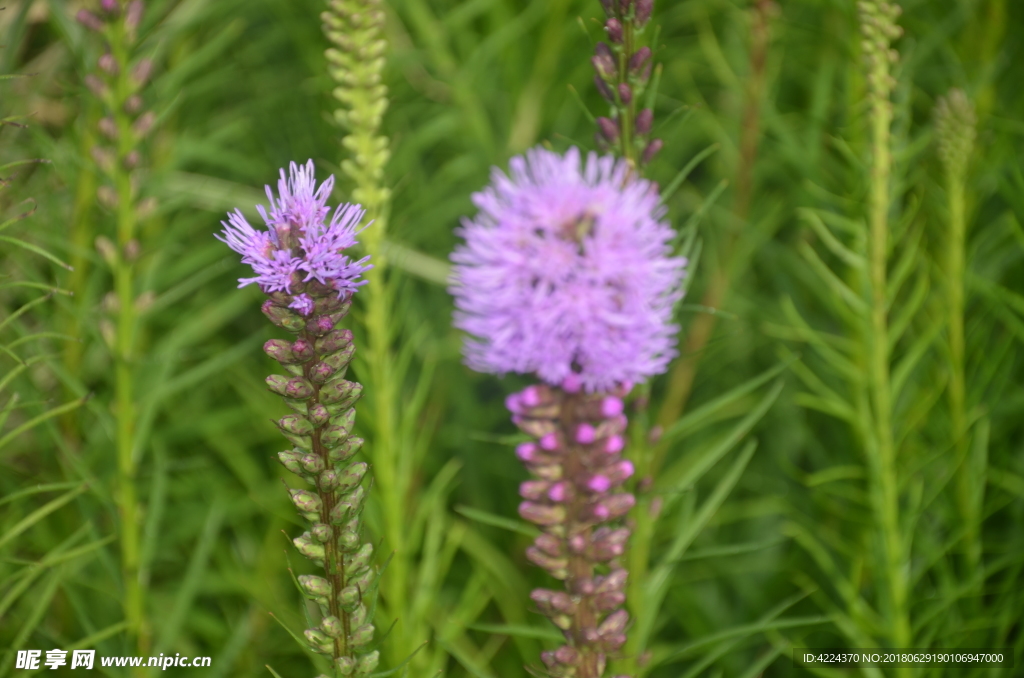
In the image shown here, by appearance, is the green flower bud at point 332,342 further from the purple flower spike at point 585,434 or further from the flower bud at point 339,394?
the purple flower spike at point 585,434

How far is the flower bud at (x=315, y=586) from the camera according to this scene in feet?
2.11

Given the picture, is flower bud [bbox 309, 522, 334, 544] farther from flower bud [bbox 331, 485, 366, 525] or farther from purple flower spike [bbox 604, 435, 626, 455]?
purple flower spike [bbox 604, 435, 626, 455]

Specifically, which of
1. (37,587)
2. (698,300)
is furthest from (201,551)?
(698,300)

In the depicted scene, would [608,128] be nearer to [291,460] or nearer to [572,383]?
[572,383]

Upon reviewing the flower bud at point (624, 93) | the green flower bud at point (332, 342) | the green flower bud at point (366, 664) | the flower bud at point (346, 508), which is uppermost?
the flower bud at point (624, 93)

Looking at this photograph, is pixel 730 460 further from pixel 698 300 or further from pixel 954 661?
pixel 954 661

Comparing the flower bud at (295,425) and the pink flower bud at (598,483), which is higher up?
the flower bud at (295,425)

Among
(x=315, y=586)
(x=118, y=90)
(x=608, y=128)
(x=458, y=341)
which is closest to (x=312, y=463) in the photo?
(x=315, y=586)

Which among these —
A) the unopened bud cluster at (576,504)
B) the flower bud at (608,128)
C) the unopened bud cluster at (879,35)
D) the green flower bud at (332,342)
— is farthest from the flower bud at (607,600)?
the unopened bud cluster at (879,35)

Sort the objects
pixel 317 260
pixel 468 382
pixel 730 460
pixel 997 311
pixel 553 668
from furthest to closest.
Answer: pixel 468 382
pixel 730 460
pixel 997 311
pixel 553 668
pixel 317 260

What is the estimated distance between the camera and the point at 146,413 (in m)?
1.01

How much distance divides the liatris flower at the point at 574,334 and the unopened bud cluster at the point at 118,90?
526 mm

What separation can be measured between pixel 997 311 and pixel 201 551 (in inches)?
46.4

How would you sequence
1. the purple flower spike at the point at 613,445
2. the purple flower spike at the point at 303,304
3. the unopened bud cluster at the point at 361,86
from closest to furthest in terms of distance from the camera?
the purple flower spike at the point at 303,304 < the purple flower spike at the point at 613,445 < the unopened bud cluster at the point at 361,86
